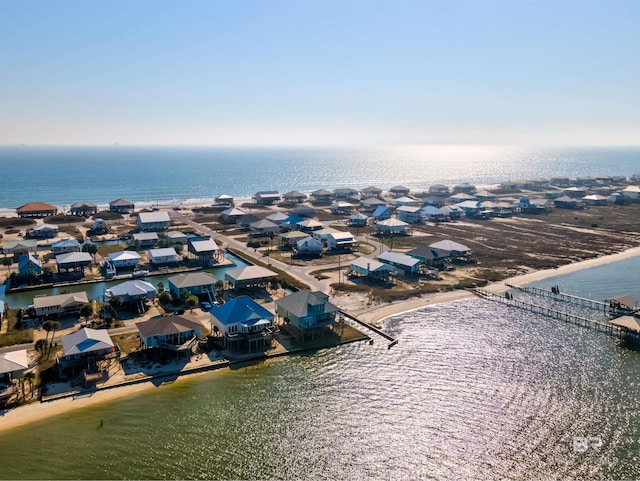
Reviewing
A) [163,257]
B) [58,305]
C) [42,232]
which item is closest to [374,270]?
[163,257]

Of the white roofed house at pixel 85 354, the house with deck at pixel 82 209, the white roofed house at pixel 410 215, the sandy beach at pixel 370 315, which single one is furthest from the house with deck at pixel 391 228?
the house with deck at pixel 82 209

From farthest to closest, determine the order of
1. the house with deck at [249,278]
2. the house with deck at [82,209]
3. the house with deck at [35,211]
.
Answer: the house with deck at [82,209] < the house with deck at [35,211] < the house with deck at [249,278]

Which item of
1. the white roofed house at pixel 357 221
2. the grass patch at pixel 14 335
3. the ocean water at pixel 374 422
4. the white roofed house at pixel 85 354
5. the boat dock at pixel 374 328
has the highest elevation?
the white roofed house at pixel 357 221

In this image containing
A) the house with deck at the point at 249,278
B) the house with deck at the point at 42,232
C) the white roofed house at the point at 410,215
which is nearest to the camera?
the house with deck at the point at 249,278

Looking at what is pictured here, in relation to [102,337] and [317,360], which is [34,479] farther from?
[317,360]

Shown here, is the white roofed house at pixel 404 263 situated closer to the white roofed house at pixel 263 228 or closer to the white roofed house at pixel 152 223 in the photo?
the white roofed house at pixel 263 228

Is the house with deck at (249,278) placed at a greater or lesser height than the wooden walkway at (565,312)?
greater

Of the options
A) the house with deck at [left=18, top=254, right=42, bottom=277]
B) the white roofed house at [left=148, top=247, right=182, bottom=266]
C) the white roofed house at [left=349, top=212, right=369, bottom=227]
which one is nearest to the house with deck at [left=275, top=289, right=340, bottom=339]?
the white roofed house at [left=148, top=247, right=182, bottom=266]
